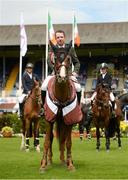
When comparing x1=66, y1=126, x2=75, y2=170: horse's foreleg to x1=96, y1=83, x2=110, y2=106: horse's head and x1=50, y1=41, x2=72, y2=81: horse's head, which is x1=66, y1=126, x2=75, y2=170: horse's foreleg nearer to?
x1=50, y1=41, x2=72, y2=81: horse's head

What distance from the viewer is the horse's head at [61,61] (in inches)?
405

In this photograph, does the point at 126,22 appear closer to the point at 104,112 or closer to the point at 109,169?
the point at 104,112

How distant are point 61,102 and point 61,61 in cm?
93

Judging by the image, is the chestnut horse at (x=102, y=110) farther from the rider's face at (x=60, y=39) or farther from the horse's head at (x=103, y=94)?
the rider's face at (x=60, y=39)

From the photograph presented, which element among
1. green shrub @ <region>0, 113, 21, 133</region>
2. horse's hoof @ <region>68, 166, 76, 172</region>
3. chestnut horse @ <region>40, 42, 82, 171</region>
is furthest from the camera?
green shrub @ <region>0, 113, 21, 133</region>

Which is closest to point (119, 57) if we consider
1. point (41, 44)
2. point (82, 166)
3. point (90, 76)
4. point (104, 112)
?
point (90, 76)

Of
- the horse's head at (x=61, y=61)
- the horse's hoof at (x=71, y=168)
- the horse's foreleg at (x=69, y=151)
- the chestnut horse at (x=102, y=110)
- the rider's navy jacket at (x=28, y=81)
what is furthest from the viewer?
the chestnut horse at (x=102, y=110)

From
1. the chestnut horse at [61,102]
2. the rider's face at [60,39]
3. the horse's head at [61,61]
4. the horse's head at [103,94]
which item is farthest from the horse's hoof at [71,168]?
the horse's head at [103,94]

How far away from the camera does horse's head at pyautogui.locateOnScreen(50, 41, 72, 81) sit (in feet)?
33.7

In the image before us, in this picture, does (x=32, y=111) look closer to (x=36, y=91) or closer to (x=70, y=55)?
(x=36, y=91)

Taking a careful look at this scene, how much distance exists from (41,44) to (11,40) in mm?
4118

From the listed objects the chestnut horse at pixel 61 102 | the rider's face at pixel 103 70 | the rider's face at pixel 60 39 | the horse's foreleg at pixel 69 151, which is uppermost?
the rider's face at pixel 103 70

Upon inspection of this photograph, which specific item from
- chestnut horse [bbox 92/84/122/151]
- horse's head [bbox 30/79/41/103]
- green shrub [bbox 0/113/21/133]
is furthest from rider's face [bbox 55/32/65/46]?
green shrub [bbox 0/113/21/133]

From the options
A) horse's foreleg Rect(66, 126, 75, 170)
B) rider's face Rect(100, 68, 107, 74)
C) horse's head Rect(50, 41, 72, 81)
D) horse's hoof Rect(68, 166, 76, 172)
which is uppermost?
rider's face Rect(100, 68, 107, 74)
